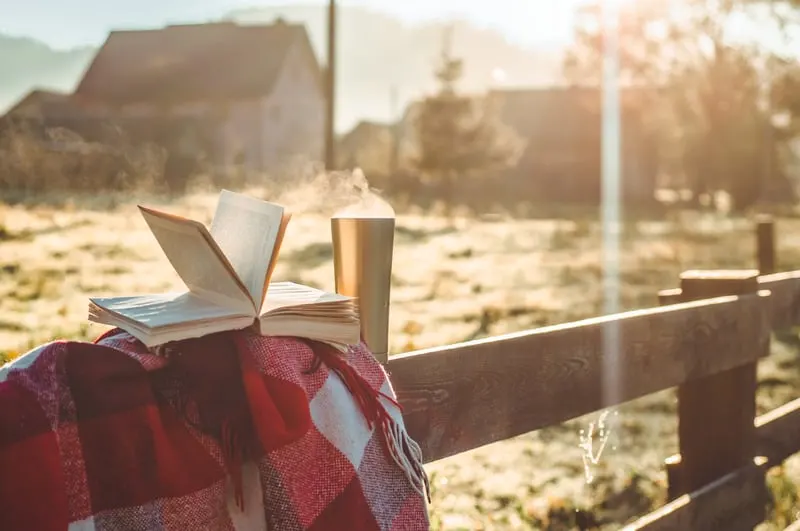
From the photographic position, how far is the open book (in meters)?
1.46

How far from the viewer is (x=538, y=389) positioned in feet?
Answer: 7.68

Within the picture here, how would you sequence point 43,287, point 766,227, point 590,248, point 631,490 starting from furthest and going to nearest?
1. point 590,248
2. point 766,227
3. point 43,287
4. point 631,490

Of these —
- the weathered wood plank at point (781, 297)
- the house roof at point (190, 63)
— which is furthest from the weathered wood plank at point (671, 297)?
the house roof at point (190, 63)

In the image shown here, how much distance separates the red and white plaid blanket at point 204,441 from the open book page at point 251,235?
11 cm

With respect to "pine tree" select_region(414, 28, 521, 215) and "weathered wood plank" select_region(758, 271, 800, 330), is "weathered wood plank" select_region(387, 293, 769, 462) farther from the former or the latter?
"pine tree" select_region(414, 28, 521, 215)

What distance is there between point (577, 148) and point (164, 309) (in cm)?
5013

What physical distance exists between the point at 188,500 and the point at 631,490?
120 inches

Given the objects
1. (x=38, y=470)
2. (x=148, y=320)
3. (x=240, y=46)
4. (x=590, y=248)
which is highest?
(x=240, y=46)

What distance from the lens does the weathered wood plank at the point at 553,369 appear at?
2.00m

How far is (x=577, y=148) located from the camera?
5028cm

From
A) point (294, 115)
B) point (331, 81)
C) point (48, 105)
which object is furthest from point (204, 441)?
point (48, 105)

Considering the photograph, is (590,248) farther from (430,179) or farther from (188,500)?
(430,179)

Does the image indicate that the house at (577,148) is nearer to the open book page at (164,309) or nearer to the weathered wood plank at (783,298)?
the weathered wood plank at (783,298)

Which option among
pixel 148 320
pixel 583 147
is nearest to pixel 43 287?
pixel 148 320
